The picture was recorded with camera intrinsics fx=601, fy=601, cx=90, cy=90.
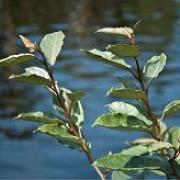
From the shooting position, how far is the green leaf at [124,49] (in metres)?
0.77

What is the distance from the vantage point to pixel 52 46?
0.89 metres

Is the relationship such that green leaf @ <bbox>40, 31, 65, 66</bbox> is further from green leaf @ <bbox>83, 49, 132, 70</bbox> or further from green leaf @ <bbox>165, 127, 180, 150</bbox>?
green leaf @ <bbox>165, 127, 180, 150</bbox>

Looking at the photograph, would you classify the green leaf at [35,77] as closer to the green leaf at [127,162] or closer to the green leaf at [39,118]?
the green leaf at [39,118]

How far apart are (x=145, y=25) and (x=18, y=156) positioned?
27.4 ft

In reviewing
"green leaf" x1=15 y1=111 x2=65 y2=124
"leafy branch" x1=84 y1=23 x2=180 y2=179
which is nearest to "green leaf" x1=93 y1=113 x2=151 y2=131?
"leafy branch" x1=84 y1=23 x2=180 y2=179

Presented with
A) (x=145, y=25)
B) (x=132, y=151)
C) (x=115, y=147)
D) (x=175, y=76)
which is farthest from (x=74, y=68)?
(x=132, y=151)

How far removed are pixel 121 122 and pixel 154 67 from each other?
10 cm

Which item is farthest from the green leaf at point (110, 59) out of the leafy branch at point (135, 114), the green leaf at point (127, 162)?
the green leaf at point (127, 162)

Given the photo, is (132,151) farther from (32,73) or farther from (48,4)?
(48,4)

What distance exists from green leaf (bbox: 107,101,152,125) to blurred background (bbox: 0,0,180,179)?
1.6 inches

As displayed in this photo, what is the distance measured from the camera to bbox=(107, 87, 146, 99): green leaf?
80 cm

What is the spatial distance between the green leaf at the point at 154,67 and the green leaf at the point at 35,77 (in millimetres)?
141

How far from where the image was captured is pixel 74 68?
9.05 m

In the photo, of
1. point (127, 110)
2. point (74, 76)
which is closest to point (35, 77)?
point (127, 110)
